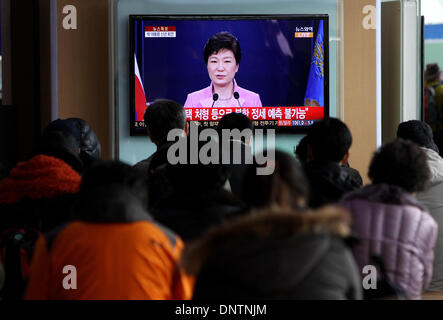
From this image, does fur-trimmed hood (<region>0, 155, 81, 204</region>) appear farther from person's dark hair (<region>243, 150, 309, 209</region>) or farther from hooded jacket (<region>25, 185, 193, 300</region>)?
person's dark hair (<region>243, 150, 309, 209</region>)

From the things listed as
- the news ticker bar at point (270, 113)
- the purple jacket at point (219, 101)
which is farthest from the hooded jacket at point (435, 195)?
the purple jacket at point (219, 101)

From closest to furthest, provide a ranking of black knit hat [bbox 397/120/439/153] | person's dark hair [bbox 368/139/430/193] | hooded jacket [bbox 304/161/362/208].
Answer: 1. person's dark hair [bbox 368/139/430/193]
2. hooded jacket [bbox 304/161/362/208]
3. black knit hat [bbox 397/120/439/153]

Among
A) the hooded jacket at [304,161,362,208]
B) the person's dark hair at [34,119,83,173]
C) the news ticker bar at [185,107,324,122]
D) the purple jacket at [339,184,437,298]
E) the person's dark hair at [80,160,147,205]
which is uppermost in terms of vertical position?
the news ticker bar at [185,107,324,122]

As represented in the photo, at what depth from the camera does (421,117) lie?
6137mm

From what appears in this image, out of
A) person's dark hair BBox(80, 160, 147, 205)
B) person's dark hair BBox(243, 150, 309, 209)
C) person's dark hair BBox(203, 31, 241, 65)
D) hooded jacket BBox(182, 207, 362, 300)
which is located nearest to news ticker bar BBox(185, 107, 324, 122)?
person's dark hair BBox(203, 31, 241, 65)

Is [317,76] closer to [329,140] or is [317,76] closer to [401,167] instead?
[329,140]

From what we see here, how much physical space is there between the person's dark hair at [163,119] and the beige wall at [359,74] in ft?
8.06

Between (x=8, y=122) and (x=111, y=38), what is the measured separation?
106 cm

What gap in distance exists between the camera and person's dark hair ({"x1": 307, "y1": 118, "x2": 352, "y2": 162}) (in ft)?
10.2

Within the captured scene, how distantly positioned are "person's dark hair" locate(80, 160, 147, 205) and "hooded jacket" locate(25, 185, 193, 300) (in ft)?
0.19

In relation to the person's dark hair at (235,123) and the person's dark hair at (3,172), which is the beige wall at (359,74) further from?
the person's dark hair at (3,172)

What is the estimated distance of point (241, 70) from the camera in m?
5.83

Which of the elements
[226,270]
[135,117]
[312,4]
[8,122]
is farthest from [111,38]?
[226,270]

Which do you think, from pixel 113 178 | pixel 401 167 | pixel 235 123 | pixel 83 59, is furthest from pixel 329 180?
pixel 83 59
